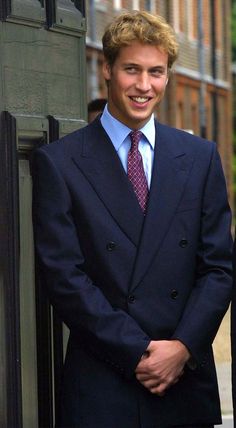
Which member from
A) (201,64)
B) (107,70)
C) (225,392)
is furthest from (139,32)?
(201,64)

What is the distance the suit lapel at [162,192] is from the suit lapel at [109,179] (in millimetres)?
43

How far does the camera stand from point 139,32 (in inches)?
213

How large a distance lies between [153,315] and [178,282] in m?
0.13

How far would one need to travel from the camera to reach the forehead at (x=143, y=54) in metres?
5.41

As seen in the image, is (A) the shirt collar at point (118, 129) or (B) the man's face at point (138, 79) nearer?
(B) the man's face at point (138, 79)

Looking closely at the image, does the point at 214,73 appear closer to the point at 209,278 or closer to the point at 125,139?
the point at 125,139

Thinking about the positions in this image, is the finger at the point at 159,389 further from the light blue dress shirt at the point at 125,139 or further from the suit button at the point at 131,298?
the light blue dress shirt at the point at 125,139

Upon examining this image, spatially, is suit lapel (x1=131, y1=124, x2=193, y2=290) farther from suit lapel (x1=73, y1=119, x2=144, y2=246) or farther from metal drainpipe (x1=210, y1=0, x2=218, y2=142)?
metal drainpipe (x1=210, y1=0, x2=218, y2=142)

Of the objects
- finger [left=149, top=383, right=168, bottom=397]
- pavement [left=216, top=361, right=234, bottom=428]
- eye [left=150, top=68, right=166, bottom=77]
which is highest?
eye [left=150, top=68, right=166, bottom=77]

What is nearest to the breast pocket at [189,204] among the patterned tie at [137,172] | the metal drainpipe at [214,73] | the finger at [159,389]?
the patterned tie at [137,172]

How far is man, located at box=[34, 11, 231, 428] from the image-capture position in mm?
5320

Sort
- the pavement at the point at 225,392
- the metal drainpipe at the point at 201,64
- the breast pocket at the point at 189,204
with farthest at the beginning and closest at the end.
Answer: the metal drainpipe at the point at 201,64
the pavement at the point at 225,392
the breast pocket at the point at 189,204

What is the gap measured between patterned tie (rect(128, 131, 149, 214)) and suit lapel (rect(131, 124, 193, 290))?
4 cm

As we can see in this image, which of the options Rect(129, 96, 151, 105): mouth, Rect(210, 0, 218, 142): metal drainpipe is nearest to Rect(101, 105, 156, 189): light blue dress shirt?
Rect(129, 96, 151, 105): mouth
